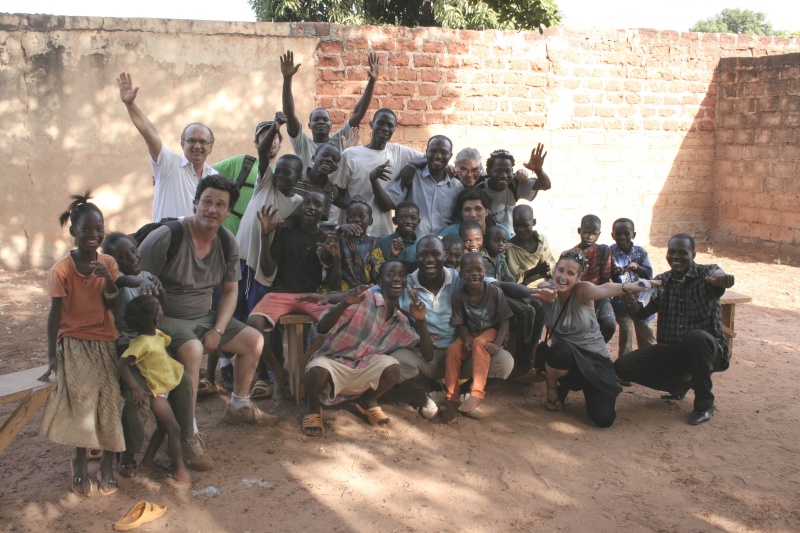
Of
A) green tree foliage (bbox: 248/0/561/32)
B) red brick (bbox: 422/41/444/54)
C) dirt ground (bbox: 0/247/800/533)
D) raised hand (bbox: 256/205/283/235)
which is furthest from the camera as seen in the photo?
green tree foliage (bbox: 248/0/561/32)

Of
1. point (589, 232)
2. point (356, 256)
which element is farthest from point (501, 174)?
point (356, 256)

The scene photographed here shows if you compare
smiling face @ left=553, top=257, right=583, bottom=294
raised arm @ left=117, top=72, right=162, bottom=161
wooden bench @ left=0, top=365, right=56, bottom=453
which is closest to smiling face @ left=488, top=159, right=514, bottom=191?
smiling face @ left=553, top=257, right=583, bottom=294

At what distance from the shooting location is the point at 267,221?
180 inches

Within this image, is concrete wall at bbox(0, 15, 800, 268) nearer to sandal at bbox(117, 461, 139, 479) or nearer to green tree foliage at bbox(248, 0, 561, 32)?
sandal at bbox(117, 461, 139, 479)

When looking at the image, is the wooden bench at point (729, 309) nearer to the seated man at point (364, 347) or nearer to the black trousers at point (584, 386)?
the black trousers at point (584, 386)

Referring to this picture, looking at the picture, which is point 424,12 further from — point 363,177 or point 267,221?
point 267,221

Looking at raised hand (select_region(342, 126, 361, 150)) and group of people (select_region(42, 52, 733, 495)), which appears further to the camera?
raised hand (select_region(342, 126, 361, 150))

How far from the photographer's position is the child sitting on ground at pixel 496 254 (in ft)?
16.6

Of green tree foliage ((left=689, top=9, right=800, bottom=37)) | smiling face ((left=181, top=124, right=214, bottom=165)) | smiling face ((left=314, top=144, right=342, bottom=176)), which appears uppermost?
green tree foliage ((left=689, top=9, right=800, bottom=37))

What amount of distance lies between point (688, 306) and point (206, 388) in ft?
10.6

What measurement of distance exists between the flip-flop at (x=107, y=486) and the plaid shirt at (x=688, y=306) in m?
3.42

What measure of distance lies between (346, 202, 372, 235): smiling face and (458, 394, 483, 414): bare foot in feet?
4.25

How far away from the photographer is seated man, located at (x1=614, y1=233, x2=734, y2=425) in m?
4.52

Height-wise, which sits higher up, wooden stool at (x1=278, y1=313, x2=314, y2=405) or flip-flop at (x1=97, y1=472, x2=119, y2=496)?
wooden stool at (x1=278, y1=313, x2=314, y2=405)
